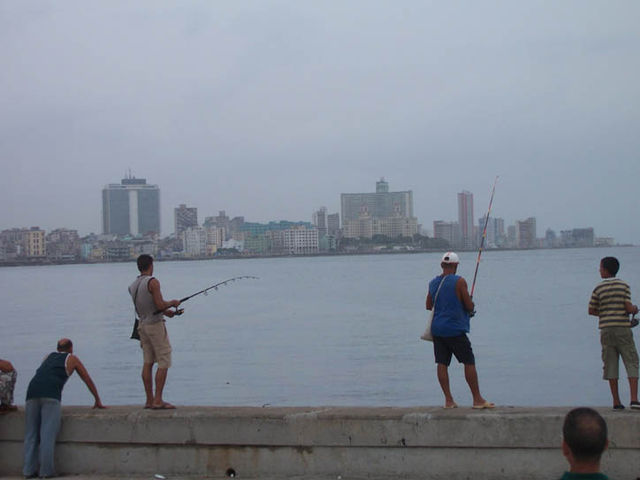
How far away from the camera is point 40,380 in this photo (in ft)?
22.4

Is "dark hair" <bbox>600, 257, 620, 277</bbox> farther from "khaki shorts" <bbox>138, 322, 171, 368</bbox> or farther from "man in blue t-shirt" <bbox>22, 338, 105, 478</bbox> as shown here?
"man in blue t-shirt" <bbox>22, 338, 105, 478</bbox>

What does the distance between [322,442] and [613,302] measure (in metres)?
2.42

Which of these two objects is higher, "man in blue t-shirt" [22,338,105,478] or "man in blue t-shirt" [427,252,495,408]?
"man in blue t-shirt" [427,252,495,408]

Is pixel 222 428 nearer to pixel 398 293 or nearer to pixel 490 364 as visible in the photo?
pixel 490 364

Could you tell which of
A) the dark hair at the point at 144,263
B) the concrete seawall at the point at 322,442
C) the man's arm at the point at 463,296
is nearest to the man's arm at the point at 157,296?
the dark hair at the point at 144,263

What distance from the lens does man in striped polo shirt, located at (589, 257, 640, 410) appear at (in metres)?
6.67

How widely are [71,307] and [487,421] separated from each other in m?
50.5

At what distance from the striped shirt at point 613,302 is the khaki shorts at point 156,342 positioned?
3.43 metres

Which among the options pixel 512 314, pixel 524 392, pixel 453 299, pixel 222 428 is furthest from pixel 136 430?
pixel 512 314

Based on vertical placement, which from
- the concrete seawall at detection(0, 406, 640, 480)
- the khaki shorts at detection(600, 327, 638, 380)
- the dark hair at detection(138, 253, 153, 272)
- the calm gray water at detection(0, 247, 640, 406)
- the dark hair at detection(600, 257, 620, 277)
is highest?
the dark hair at detection(138, 253, 153, 272)

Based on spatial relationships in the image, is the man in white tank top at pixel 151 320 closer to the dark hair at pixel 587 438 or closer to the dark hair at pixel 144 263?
the dark hair at pixel 144 263

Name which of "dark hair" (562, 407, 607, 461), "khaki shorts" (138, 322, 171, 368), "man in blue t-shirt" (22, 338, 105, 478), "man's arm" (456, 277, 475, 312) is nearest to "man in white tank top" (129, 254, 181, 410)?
"khaki shorts" (138, 322, 171, 368)

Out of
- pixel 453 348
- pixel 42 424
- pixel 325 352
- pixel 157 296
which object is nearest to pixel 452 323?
pixel 453 348

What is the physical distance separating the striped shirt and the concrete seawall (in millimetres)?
813
